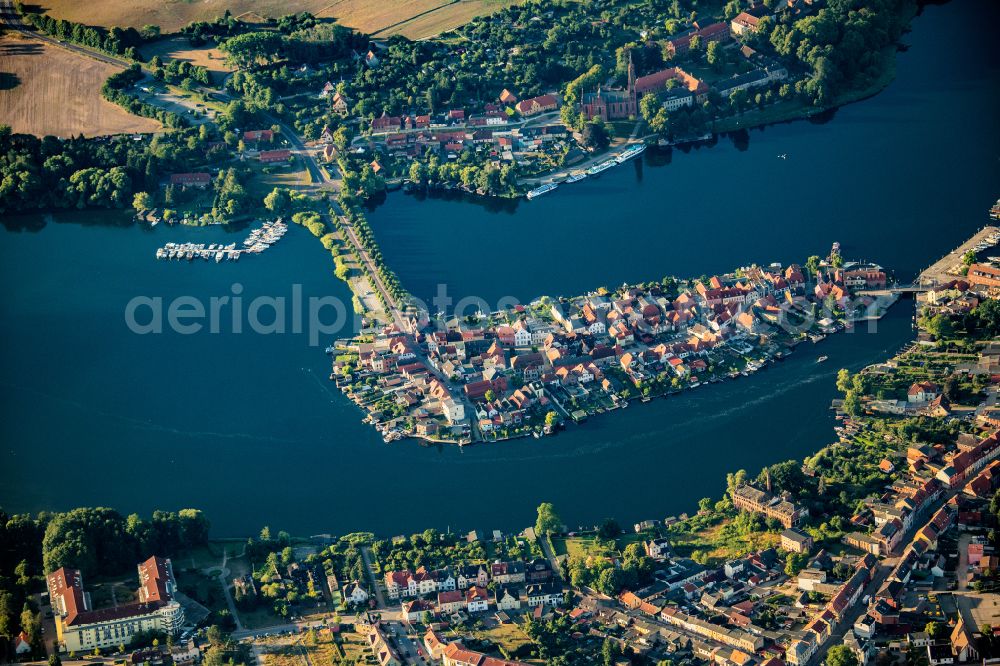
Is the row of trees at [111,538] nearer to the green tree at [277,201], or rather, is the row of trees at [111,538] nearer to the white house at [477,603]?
the white house at [477,603]

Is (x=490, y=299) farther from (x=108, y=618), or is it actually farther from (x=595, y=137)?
(x=108, y=618)

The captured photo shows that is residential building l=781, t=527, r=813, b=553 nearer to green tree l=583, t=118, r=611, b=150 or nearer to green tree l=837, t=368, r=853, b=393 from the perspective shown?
green tree l=837, t=368, r=853, b=393

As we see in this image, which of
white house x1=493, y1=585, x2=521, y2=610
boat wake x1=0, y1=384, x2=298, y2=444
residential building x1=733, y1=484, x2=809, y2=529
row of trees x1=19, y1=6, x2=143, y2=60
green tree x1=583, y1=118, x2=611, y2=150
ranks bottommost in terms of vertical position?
white house x1=493, y1=585, x2=521, y2=610

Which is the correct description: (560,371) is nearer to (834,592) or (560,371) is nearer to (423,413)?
(423,413)

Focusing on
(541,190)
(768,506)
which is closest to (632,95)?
(541,190)

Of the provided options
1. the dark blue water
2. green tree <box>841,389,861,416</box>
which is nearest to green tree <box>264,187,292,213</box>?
the dark blue water

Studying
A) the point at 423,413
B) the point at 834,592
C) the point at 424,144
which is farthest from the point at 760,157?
the point at 834,592

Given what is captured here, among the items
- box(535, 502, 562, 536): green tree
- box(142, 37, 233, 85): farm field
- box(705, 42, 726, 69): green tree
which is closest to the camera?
box(535, 502, 562, 536): green tree

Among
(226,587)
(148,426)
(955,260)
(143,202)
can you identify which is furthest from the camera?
(143,202)

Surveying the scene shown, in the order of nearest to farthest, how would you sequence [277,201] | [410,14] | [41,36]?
[277,201] → [41,36] → [410,14]
